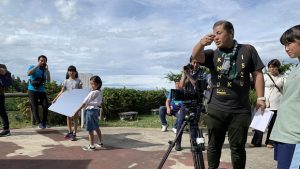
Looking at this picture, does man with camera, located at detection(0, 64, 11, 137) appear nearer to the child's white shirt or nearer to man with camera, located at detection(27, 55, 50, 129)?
man with camera, located at detection(27, 55, 50, 129)

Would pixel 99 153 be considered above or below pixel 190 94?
below

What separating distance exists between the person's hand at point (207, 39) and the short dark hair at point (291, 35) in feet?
2.77

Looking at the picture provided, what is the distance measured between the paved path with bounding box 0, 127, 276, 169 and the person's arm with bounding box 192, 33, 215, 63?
2242 mm

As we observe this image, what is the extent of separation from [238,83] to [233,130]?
533 mm

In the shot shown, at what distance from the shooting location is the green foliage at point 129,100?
12836 millimetres

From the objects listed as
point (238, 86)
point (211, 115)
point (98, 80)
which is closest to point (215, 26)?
point (238, 86)

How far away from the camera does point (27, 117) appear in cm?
1080

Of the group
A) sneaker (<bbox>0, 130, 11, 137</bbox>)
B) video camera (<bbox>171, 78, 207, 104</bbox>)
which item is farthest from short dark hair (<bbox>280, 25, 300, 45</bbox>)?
sneaker (<bbox>0, 130, 11, 137</bbox>)

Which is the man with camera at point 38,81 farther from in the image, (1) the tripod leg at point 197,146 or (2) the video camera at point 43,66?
(1) the tripod leg at point 197,146

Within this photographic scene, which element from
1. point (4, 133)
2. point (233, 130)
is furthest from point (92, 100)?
point (233, 130)

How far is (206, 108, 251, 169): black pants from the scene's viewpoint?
400cm

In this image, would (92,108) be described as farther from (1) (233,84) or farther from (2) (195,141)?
(1) (233,84)

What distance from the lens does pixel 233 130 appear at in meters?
4.02

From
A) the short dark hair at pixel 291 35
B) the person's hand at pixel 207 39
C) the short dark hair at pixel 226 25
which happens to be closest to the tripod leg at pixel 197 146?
the person's hand at pixel 207 39
